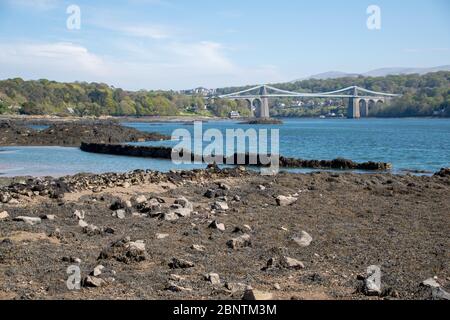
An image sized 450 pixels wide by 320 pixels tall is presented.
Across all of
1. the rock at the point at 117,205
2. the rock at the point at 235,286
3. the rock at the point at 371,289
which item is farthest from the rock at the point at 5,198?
the rock at the point at 371,289

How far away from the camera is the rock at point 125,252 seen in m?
9.08

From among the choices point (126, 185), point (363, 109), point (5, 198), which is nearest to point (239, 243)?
point (5, 198)

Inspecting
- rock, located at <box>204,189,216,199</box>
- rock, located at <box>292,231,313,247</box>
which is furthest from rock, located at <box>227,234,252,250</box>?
rock, located at <box>204,189,216,199</box>

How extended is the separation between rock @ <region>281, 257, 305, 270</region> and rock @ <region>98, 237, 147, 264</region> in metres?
2.30

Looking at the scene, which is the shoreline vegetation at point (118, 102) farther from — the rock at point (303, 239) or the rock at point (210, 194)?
the rock at point (303, 239)

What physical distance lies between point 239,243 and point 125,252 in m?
2.18

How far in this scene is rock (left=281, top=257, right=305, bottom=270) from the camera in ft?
28.9

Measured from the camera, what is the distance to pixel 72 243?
33.6 ft

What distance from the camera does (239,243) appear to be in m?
10.2

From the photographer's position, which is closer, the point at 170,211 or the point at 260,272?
the point at 260,272

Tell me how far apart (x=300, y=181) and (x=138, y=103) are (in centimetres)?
16291

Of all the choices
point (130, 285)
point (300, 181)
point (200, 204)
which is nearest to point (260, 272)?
point (130, 285)

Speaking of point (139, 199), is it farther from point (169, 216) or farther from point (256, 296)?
point (256, 296)
